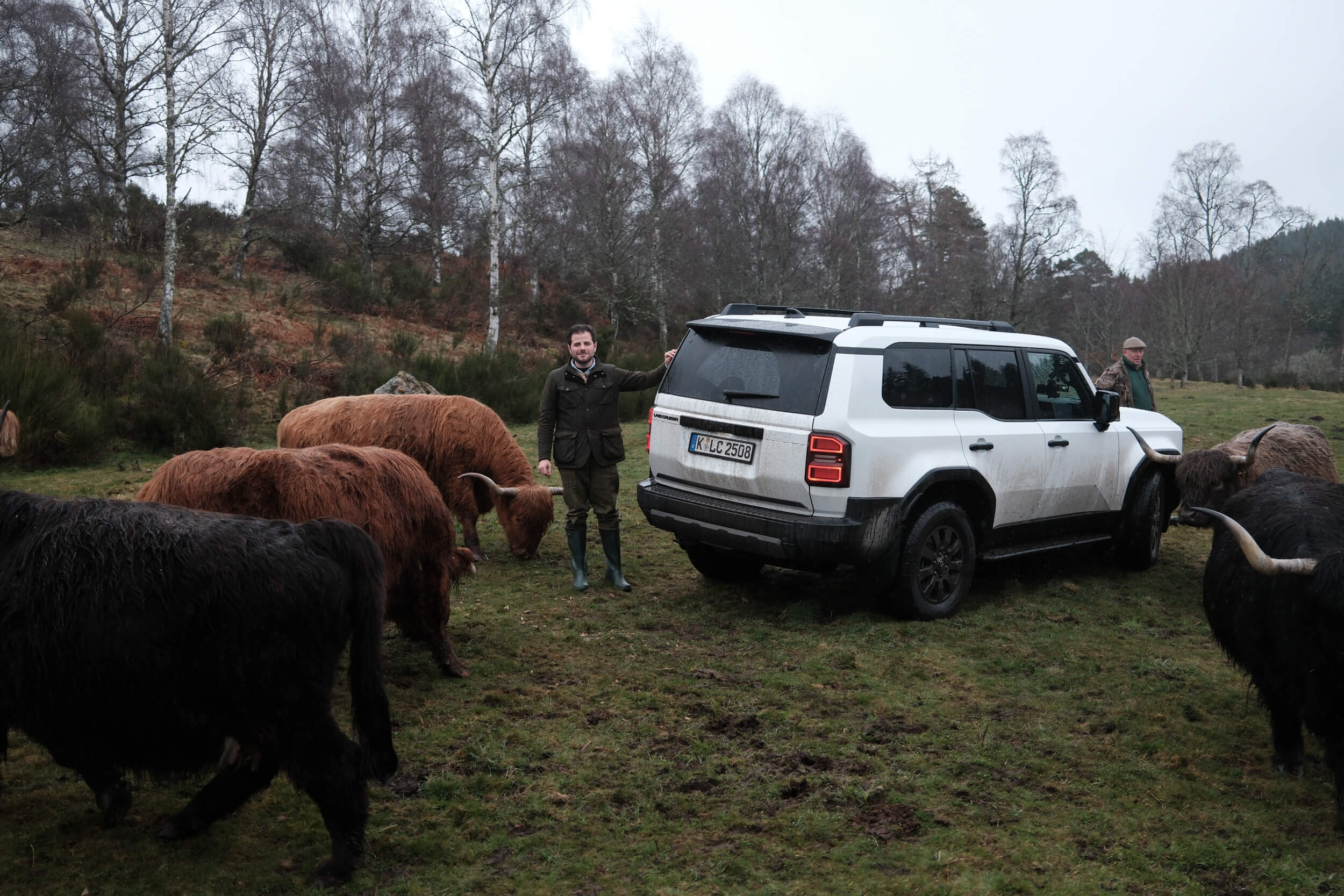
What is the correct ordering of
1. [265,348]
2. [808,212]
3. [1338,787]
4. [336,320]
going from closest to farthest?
[1338,787] < [265,348] < [336,320] < [808,212]

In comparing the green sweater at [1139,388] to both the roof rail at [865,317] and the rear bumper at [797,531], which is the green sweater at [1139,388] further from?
the rear bumper at [797,531]

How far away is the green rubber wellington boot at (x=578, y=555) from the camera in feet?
23.4

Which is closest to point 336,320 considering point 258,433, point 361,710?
point 258,433

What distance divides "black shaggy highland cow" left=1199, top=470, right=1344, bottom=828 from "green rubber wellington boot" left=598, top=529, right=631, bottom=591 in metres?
3.93

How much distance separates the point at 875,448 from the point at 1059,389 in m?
2.30

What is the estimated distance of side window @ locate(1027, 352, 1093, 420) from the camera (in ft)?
22.9

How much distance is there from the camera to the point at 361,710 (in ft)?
11.2

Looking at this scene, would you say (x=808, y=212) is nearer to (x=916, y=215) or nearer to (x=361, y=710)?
(x=916, y=215)

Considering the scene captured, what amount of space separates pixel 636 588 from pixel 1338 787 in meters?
4.56

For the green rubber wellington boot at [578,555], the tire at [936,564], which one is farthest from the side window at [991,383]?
the green rubber wellington boot at [578,555]

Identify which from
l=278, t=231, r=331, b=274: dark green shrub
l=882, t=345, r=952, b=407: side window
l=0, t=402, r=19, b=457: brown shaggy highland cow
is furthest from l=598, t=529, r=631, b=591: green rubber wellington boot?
l=278, t=231, r=331, b=274: dark green shrub

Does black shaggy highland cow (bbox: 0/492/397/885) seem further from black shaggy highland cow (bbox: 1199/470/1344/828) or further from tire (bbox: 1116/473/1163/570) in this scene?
tire (bbox: 1116/473/1163/570)

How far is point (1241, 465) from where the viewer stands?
7266mm

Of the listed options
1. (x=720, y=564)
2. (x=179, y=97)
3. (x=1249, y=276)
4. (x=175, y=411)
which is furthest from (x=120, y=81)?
(x=1249, y=276)
